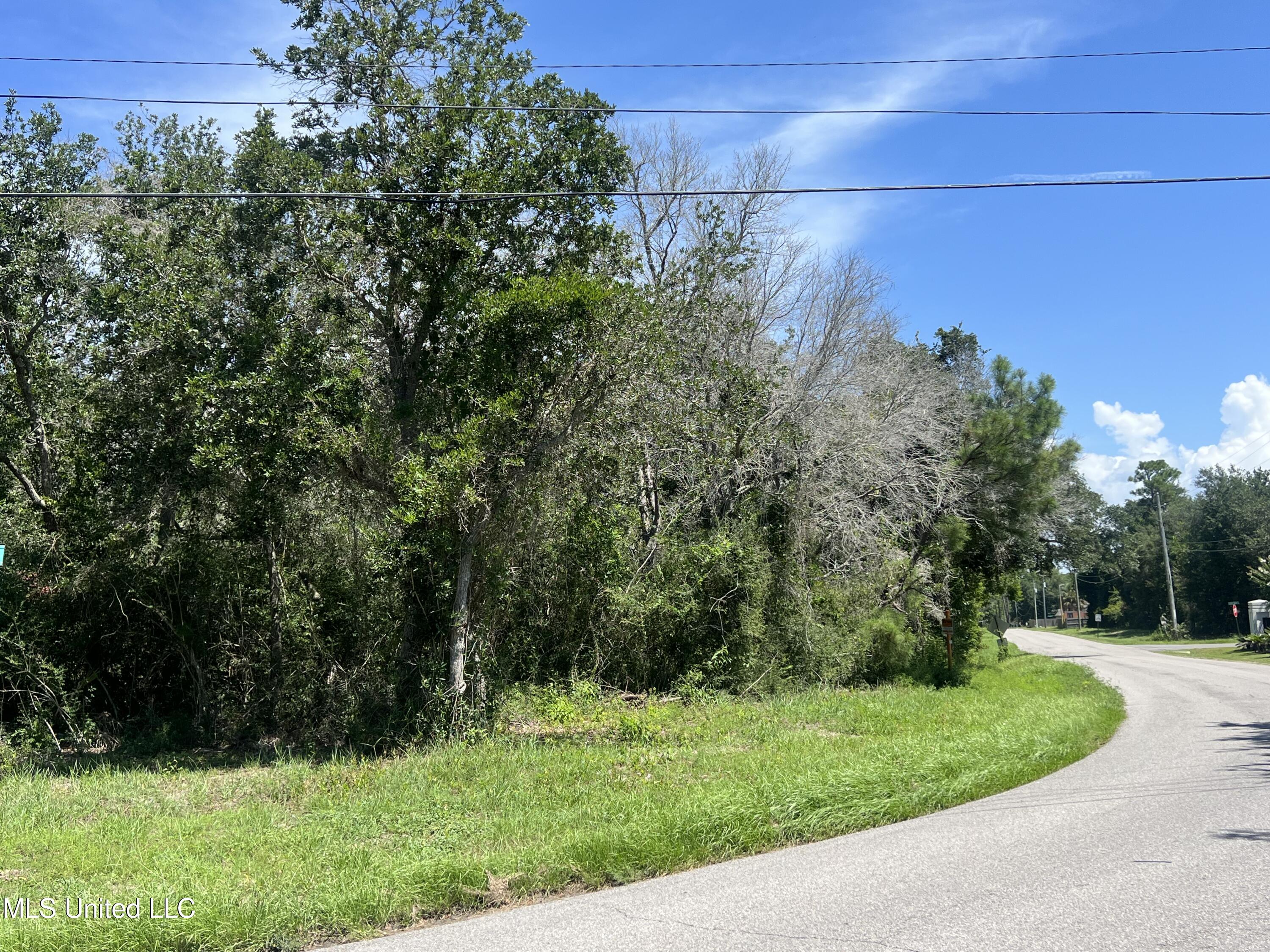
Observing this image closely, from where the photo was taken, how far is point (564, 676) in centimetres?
1614

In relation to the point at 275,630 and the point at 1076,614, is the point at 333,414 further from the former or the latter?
the point at 1076,614

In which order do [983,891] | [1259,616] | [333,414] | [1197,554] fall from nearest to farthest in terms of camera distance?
[983,891] < [333,414] < [1259,616] < [1197,554]

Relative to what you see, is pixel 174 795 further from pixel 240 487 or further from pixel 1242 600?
pixel 1242 600

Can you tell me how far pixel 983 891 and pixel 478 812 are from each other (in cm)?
464

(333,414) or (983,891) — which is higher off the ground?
(333,414)

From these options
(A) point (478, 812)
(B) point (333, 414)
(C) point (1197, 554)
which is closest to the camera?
A: (A) point (478, 812)

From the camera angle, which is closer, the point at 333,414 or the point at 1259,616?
the point at 333,414

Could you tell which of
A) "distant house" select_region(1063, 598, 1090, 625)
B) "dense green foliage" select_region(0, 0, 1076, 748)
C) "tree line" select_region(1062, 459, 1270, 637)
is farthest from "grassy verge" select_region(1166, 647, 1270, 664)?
"distant house" select_region(1063, 598, 1090, 625)

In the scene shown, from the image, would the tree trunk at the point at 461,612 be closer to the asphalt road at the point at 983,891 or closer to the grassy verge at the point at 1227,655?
the asphalt road at the point at 983,891

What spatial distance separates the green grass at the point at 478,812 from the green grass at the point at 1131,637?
47.8m

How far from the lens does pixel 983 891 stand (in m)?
5.45

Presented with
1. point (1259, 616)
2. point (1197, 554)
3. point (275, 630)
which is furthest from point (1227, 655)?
point (275, 630)

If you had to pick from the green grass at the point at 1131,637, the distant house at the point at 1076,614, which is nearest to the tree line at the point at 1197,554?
the green grass at the point at 1131,637

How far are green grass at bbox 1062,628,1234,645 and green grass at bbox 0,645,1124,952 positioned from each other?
157ft
